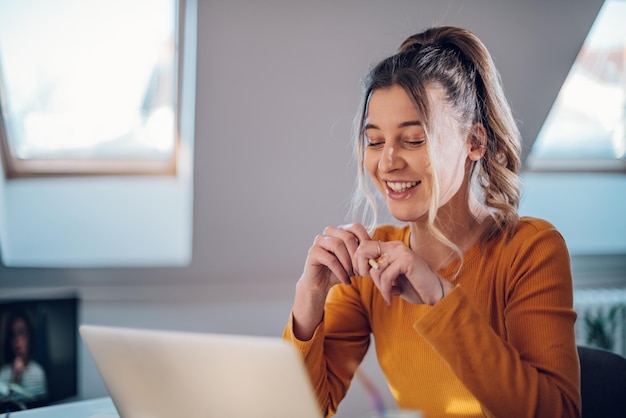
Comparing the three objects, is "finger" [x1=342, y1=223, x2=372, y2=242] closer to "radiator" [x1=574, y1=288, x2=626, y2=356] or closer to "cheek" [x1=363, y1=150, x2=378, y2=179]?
"cheek" [x1=363, y1=150, x2=378, y2=179]

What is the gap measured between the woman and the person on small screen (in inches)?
62.8

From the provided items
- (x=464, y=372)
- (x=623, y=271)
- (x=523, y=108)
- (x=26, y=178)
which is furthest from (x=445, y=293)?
(x=623, y=271)

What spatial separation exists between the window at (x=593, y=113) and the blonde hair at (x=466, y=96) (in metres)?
2.00

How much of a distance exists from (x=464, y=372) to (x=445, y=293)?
0.42 ft

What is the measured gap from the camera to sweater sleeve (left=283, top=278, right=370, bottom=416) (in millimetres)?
1513

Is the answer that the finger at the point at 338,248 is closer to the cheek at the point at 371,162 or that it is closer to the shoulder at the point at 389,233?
the cheek at the point at 371,162

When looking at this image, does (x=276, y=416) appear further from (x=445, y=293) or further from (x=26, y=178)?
(x=26, y=178)

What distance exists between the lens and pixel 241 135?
108 inches

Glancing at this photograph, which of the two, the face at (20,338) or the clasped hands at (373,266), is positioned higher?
the clasped hands at (373,266)

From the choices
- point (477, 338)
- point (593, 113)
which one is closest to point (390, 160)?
point (477, 338)

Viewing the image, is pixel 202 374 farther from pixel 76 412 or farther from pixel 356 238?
pixel 76 412

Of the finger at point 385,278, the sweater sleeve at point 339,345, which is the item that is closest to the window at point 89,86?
the sweater sleeve at point 339,345

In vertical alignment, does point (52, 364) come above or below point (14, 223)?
below

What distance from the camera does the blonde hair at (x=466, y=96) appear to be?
1.42 metres
